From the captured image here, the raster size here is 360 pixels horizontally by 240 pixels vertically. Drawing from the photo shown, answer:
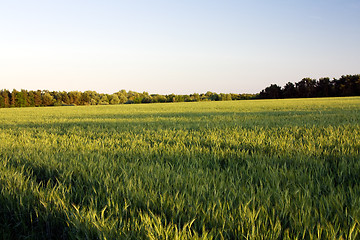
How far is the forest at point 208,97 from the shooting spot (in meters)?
72.3

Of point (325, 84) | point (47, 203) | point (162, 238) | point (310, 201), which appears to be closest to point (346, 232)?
point (310, 201)

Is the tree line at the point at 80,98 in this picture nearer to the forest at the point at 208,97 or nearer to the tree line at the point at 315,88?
the forest at the point at 208,97

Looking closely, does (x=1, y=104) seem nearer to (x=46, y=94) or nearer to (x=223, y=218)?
(x=46, y=94)

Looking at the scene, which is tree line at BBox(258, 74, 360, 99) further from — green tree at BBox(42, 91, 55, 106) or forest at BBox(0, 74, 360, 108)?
green tree at BBox(42, 91, 55, 106)

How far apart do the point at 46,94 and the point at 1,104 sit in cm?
1540

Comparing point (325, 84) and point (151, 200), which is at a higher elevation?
point (325, 84)

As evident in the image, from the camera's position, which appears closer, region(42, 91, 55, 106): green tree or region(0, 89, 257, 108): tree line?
region(0, 89, 257, 108): tree line

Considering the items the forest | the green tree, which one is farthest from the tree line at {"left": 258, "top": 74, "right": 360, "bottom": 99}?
the green tree

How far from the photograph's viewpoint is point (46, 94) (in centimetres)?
8888

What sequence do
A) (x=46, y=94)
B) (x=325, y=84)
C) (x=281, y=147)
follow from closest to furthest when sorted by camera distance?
1. (x=281, y=147)
2. (x=325, y=84)
3. (x=46, y=94)

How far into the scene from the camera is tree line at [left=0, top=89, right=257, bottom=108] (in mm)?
79125

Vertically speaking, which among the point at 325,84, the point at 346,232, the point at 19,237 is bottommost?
the point at 19,237

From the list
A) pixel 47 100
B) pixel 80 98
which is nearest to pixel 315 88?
pixel 80 98

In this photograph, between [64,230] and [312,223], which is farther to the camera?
[64,230]
